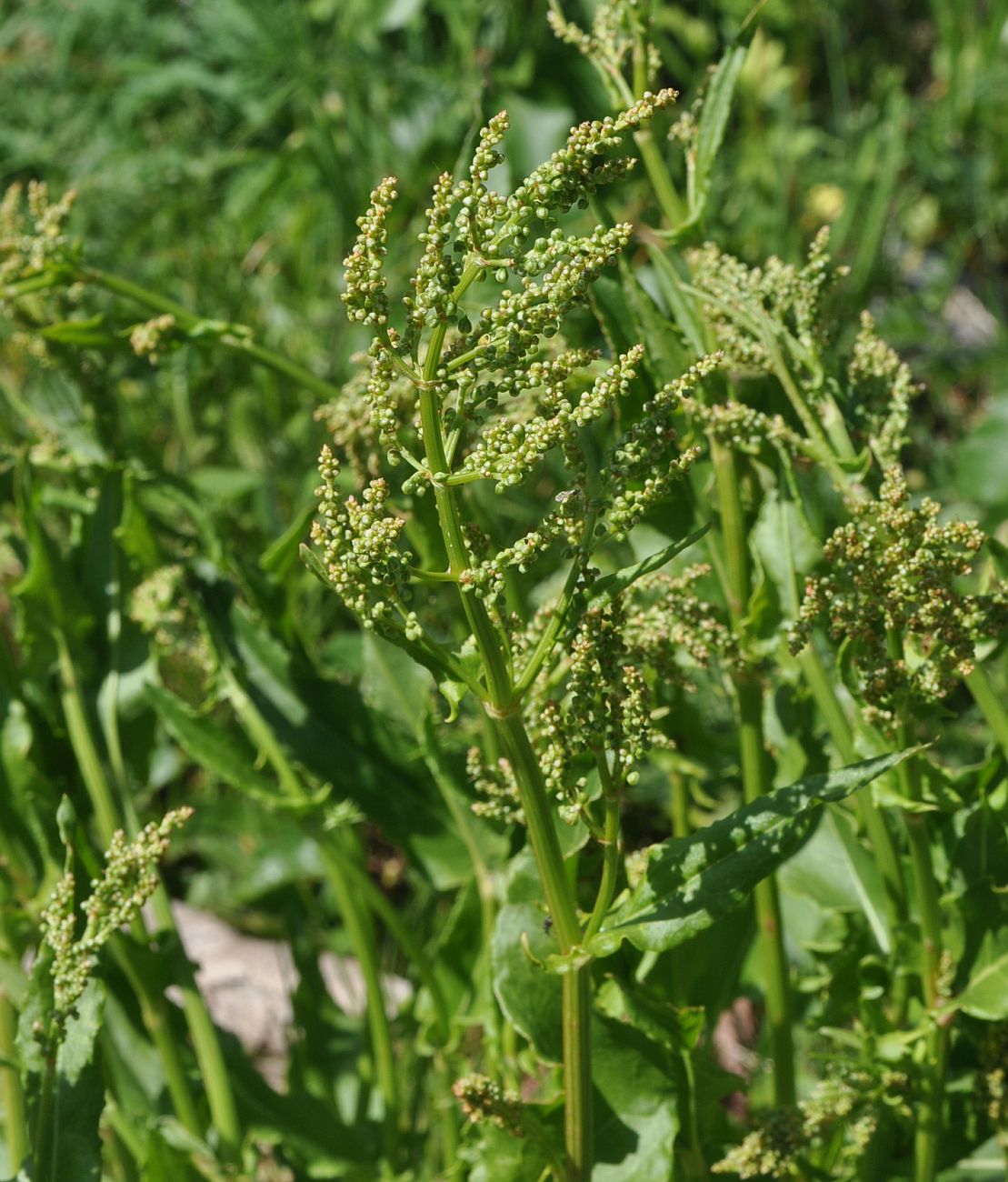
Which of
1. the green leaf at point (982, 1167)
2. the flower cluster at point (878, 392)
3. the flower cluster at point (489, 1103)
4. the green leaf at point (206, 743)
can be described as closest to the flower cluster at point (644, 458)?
the flower cluster at point (878, 392)

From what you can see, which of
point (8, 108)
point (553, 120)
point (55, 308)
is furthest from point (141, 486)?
point (8, 108)

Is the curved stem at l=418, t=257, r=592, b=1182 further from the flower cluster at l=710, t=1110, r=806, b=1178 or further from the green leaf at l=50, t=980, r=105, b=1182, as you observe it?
the green leaf at l=50, t=980, r=105, b=1182

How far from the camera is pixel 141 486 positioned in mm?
1739

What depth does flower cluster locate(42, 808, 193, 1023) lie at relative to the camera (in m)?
1.09

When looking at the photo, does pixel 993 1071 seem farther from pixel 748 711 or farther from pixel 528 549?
pixel 528 549

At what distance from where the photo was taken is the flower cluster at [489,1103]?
1123 millimetres

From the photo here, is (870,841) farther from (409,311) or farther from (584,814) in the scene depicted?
(409,311)

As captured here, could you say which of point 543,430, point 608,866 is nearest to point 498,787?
point 608,866

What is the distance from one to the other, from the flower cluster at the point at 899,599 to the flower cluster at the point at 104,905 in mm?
505

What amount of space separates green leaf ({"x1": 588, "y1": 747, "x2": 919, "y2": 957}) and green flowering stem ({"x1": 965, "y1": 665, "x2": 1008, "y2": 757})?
241 millimetres

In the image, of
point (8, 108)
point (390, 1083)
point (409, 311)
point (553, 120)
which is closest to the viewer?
point (409, 311)

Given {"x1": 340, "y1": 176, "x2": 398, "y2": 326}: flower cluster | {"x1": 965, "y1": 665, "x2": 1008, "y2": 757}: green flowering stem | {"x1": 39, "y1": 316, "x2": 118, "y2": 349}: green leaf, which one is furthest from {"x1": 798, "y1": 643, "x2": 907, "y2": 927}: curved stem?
{"x1": 39, "y1": 316, "x2": 118, "y2": 349}: green leaf

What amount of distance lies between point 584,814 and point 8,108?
11.0 ft

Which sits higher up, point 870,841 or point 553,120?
point 553,120
